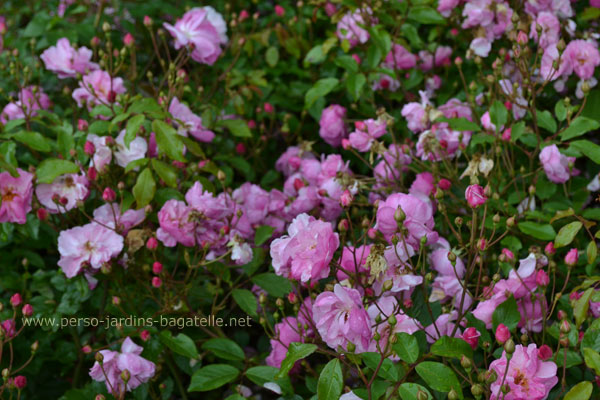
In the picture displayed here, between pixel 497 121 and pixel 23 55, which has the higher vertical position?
pixel 497 121

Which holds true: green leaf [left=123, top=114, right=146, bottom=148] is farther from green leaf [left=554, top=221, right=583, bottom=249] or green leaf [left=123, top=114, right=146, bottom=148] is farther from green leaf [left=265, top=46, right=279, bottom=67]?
green leaf [left=554, top=221, right=583, bottom=249]

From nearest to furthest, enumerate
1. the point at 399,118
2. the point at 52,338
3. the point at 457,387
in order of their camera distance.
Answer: the point at 457,387 → the point at 52,338 → the point at 399,118

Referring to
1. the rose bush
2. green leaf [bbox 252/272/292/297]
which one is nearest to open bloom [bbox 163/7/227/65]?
the rose bush

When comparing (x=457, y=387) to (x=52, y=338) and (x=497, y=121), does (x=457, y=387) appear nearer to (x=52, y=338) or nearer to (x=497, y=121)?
(x=497, y=121)

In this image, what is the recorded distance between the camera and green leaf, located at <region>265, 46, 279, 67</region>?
2080 millimetres

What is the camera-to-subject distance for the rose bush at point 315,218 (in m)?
1.18

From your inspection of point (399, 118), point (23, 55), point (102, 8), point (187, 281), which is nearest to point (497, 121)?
point (399, 118)

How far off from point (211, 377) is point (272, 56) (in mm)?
1082

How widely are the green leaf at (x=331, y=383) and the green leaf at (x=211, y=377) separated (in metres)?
0.30

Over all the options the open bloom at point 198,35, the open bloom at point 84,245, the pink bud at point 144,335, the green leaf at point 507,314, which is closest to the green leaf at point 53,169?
the open bloom at point 84,245

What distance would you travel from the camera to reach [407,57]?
1914mm

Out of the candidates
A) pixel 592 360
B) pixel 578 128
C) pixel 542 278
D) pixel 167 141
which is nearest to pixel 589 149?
pixel 578 128

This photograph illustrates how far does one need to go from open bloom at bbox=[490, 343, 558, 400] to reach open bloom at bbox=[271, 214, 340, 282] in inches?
12.6

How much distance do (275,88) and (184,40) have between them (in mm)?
432
